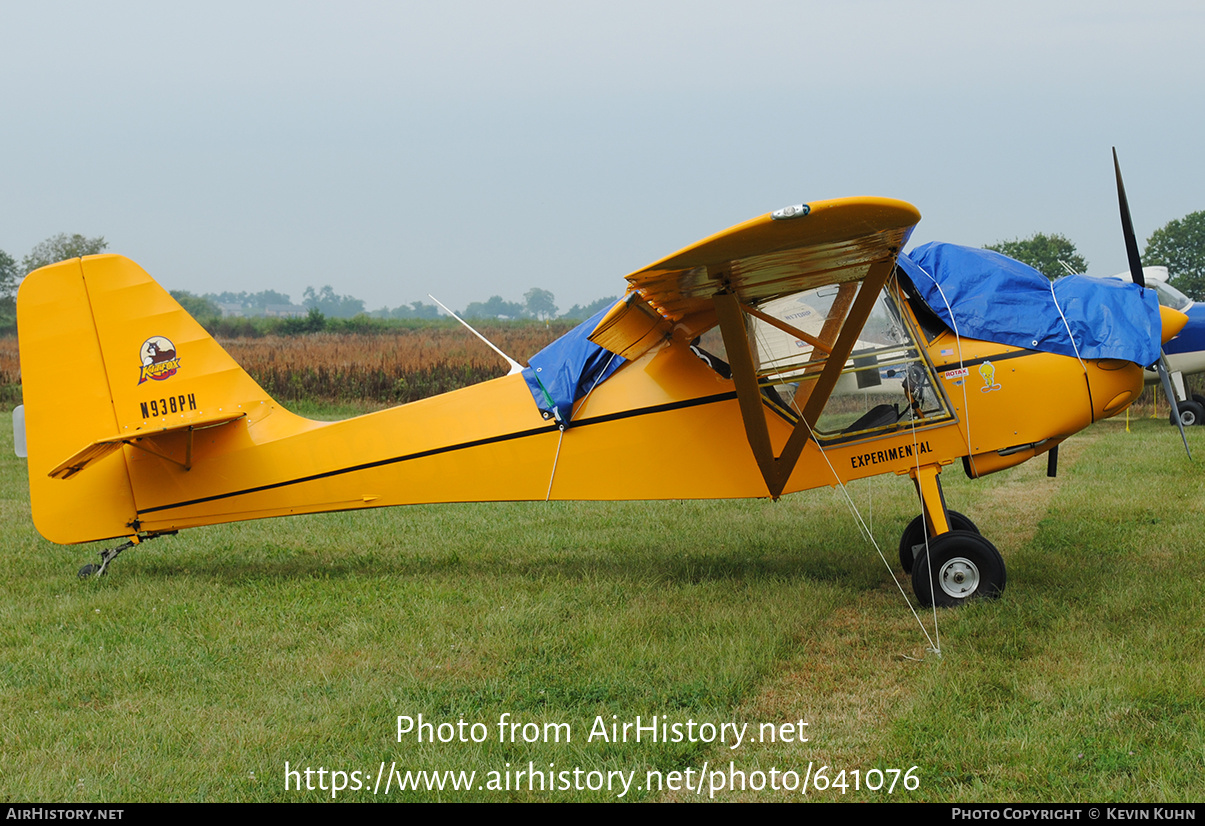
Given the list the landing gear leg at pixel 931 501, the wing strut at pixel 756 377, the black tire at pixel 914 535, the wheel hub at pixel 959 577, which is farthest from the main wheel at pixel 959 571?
the wing strut at pixel 756 377

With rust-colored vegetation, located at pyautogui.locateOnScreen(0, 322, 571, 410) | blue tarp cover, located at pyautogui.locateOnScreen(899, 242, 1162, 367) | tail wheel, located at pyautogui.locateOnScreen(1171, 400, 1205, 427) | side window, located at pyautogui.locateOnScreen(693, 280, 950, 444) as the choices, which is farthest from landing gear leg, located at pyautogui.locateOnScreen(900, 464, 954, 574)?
rust-colored vegetation, located at pyautogui.locateOnScreen(0, 322, 571, 410)

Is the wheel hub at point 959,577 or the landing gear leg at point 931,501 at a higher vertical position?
the landing gear leg at point 931,501

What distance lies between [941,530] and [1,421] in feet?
66.5

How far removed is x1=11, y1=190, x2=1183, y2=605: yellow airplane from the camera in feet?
18.9

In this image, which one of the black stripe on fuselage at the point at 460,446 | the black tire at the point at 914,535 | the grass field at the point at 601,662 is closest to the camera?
the grass field at the point at 601,662

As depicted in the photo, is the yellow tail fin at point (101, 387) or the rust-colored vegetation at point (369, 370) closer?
the yellow tail fin at point (101, 387)

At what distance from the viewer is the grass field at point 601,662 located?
372 centimetres

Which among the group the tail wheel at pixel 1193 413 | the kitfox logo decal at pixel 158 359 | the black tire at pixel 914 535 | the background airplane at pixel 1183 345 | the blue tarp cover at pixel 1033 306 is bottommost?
the tail wheel at pixel 1193 413

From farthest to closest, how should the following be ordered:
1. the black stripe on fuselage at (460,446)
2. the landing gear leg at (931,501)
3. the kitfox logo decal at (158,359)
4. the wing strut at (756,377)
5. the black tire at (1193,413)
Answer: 1. the black tire at (1193,413)
2. the kitfox logo decal at (158,359)
3. the black stripe on fuselage at (460,446)
4. the landing gear leg at (931,501)
5. the wing strut at (756,377)

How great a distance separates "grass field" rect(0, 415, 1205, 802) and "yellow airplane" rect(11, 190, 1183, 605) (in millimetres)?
699

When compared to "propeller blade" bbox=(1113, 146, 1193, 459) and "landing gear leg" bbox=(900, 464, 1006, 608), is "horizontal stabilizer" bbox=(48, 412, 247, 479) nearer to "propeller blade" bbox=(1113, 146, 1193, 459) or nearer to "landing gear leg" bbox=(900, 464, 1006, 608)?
"landing gear leg" bbox=(900, 464, 1006, 608)

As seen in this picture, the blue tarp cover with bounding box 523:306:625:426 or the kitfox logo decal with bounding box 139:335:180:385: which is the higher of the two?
the kitfox logo decal with bounding box 139:335:180:385

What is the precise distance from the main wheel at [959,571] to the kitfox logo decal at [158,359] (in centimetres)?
553

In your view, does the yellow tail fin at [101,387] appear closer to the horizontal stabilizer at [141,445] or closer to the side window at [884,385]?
the horizontal stabilizer at [141,445]
